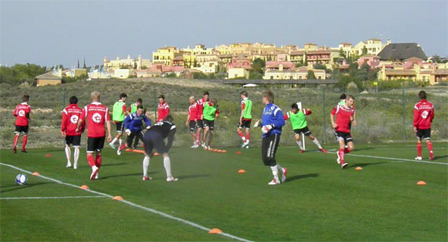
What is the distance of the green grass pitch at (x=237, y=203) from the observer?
448 inches

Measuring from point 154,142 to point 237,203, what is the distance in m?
3.42

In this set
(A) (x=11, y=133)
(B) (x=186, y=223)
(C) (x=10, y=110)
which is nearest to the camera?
(B) (x=186, y=223)

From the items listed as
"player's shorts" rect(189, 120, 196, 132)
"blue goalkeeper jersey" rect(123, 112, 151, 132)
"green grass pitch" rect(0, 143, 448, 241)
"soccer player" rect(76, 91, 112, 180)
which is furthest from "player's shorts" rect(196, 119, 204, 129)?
"soccer player" rect(76, 91, 112, 180)

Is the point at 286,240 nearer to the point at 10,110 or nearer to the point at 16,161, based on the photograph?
the point at 16,161

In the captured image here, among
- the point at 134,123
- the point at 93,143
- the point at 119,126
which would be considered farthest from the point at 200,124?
the point at 93,143

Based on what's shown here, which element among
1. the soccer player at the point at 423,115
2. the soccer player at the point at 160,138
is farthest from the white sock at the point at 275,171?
the soccer player at the point at 423,115

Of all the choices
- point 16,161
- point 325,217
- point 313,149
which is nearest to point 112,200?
point 325,217

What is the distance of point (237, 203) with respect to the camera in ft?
46.5

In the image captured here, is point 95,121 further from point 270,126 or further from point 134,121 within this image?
point 134,121

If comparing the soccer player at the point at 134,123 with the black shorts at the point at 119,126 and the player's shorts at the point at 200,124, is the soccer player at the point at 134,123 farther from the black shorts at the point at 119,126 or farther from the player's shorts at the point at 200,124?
the player's shorts at the point at 200,124

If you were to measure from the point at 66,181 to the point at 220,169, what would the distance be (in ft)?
14.8

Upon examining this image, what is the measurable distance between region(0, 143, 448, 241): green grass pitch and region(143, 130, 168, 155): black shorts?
Result: 32.8 inches

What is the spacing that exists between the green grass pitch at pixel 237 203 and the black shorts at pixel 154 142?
834 mm

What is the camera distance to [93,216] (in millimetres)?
12766
